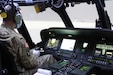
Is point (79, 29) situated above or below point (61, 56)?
above

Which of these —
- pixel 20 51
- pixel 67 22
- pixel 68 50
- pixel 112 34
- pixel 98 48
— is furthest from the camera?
pixel 67 22

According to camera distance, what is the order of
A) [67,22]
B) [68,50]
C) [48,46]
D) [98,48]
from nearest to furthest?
[98,48], [68,50], [48,46], [67,22]

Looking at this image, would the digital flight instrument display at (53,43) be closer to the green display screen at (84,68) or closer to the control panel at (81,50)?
the control panel at (81,50)

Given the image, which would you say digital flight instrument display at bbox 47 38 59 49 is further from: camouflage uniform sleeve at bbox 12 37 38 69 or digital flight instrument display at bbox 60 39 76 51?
camouflage uniform sleeve at bbox 12 37 38 69

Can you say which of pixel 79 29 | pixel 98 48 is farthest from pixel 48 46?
pixel 98 48

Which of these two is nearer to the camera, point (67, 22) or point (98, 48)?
point (98, 48)

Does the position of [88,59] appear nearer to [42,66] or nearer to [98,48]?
[98,48]

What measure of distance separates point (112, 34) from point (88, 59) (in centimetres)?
42

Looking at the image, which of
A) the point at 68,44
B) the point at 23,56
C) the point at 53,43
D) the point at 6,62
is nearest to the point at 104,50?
the point at 68,44

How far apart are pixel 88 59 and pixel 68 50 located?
1.07ft

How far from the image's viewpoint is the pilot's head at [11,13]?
232 cm

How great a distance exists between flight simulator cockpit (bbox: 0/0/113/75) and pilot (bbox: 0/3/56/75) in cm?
20

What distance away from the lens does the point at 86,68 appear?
2400 millimetres

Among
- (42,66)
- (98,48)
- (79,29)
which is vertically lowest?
(42,66)
